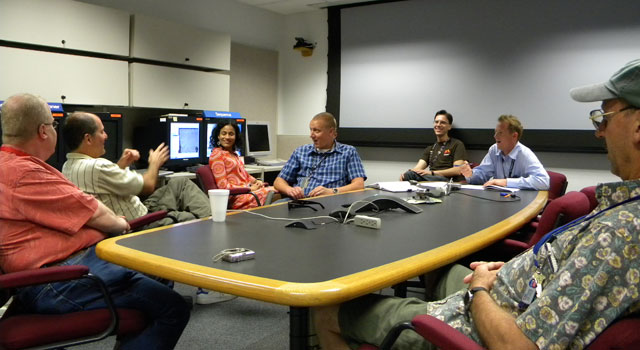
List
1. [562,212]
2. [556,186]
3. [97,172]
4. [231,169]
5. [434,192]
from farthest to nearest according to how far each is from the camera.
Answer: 1. [231,169]
2. [556,186]
3. [434,192]
4. [97,172]
5. [562,212]

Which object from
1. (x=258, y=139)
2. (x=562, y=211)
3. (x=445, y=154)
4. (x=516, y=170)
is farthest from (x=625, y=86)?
(x=258, y=139)

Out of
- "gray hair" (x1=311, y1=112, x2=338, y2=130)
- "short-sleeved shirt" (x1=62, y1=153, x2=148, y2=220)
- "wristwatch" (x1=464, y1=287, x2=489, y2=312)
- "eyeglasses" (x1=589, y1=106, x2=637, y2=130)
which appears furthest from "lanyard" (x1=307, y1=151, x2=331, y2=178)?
"eyeglasses" (x1=589, y1=106, x2=637, y2=130)

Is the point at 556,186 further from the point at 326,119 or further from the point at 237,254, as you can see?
the point at 237,254

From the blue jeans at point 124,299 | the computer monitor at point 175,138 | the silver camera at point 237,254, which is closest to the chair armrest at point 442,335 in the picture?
the silver camera at point 237,254

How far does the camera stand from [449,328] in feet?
3.68

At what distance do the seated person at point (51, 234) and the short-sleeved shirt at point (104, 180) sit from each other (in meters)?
0.50

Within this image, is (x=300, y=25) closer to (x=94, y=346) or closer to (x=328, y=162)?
(x=328, y=162)

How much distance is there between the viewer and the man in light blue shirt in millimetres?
3557

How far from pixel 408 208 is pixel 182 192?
1.71 meters

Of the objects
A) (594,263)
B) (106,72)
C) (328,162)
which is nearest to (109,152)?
(106,72)

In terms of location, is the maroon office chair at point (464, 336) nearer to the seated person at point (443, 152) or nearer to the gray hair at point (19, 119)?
the gray hair at point (19, 119)

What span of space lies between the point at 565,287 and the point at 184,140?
13.7 ft

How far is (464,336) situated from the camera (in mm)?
1102

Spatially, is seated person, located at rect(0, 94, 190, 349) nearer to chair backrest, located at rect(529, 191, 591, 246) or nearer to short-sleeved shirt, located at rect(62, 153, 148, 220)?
short-sleeved shirt, located at rect(62, 153, 148, 220)
